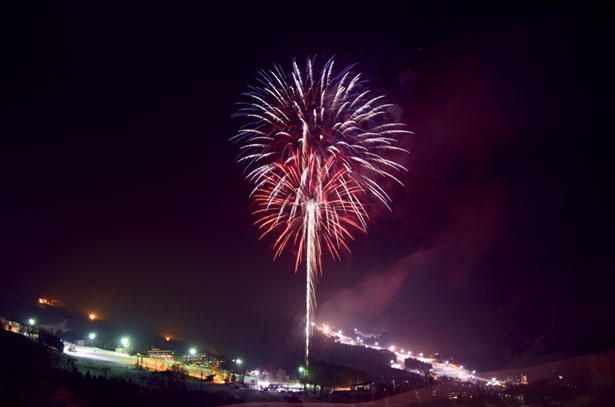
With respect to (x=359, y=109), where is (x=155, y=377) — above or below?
below

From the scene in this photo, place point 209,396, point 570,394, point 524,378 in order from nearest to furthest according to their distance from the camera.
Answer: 1. point 209,396
2. point 570,394
3. point 524,378

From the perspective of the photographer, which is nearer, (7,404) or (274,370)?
(7,404)

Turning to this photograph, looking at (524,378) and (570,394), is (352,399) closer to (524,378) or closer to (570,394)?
(570,394)

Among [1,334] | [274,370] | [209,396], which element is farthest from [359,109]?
[274,370]

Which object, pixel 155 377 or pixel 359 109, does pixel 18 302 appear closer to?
pixel 155 377

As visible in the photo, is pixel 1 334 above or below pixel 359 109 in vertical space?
below

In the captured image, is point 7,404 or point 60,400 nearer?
point 7,404

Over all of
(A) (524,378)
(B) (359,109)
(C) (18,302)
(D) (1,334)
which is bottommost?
(A) (524,378)

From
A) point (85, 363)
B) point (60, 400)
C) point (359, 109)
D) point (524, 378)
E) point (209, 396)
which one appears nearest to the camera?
point (60, 400)

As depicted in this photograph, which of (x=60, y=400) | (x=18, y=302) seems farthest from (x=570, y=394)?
(x=18, y=302)
